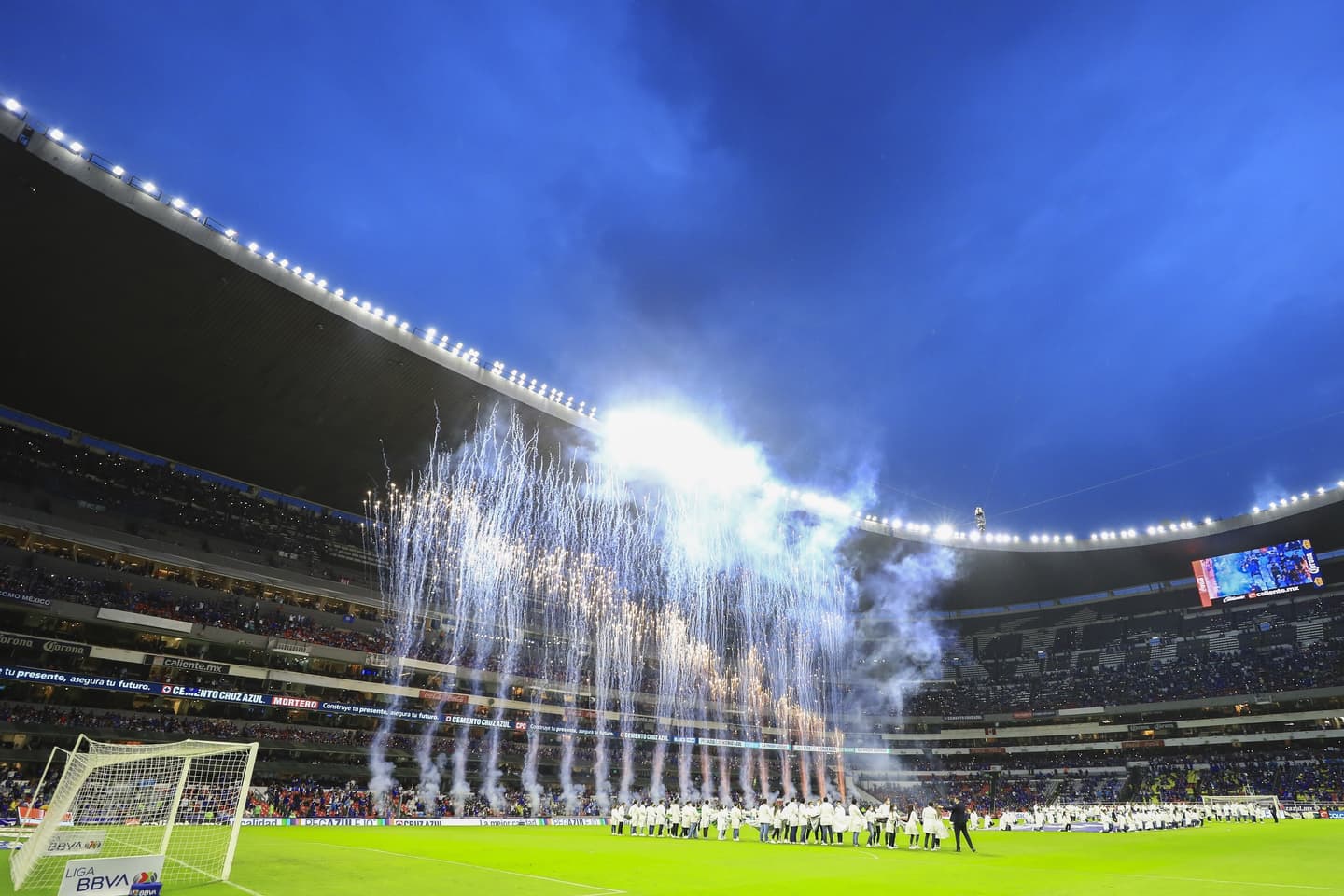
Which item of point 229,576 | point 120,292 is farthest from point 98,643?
point 120,292

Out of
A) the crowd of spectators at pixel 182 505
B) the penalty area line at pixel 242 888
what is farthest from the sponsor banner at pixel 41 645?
the penalty area line at pixel 242 888

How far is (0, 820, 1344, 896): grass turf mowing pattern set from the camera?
40.6 feet

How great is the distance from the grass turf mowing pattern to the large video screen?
4382 cm

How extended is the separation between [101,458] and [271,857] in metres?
40.5

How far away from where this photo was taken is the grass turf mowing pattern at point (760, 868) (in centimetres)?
1238

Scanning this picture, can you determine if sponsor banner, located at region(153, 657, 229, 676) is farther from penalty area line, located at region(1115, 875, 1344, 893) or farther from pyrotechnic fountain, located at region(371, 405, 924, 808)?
penalty area line, located at region(1115, 875, 1344, 893)

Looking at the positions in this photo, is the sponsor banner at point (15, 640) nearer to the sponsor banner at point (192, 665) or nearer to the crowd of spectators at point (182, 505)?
the sponsor banner at point (192, 665)

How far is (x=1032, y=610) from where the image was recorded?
269 ft

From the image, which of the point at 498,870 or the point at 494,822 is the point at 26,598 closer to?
the point at 494,822

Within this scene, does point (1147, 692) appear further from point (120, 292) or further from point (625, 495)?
point (120, 292)

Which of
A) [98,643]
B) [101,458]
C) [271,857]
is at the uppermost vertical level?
[101,458]

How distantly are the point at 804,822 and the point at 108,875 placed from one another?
2121 cm

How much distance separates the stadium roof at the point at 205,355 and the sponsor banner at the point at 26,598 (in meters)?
11.1

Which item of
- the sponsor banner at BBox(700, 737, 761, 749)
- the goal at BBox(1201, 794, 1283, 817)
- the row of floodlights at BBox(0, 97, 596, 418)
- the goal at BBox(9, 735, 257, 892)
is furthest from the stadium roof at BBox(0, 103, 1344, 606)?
the sponsor banner at BBox(700, 737, 761, 749)
